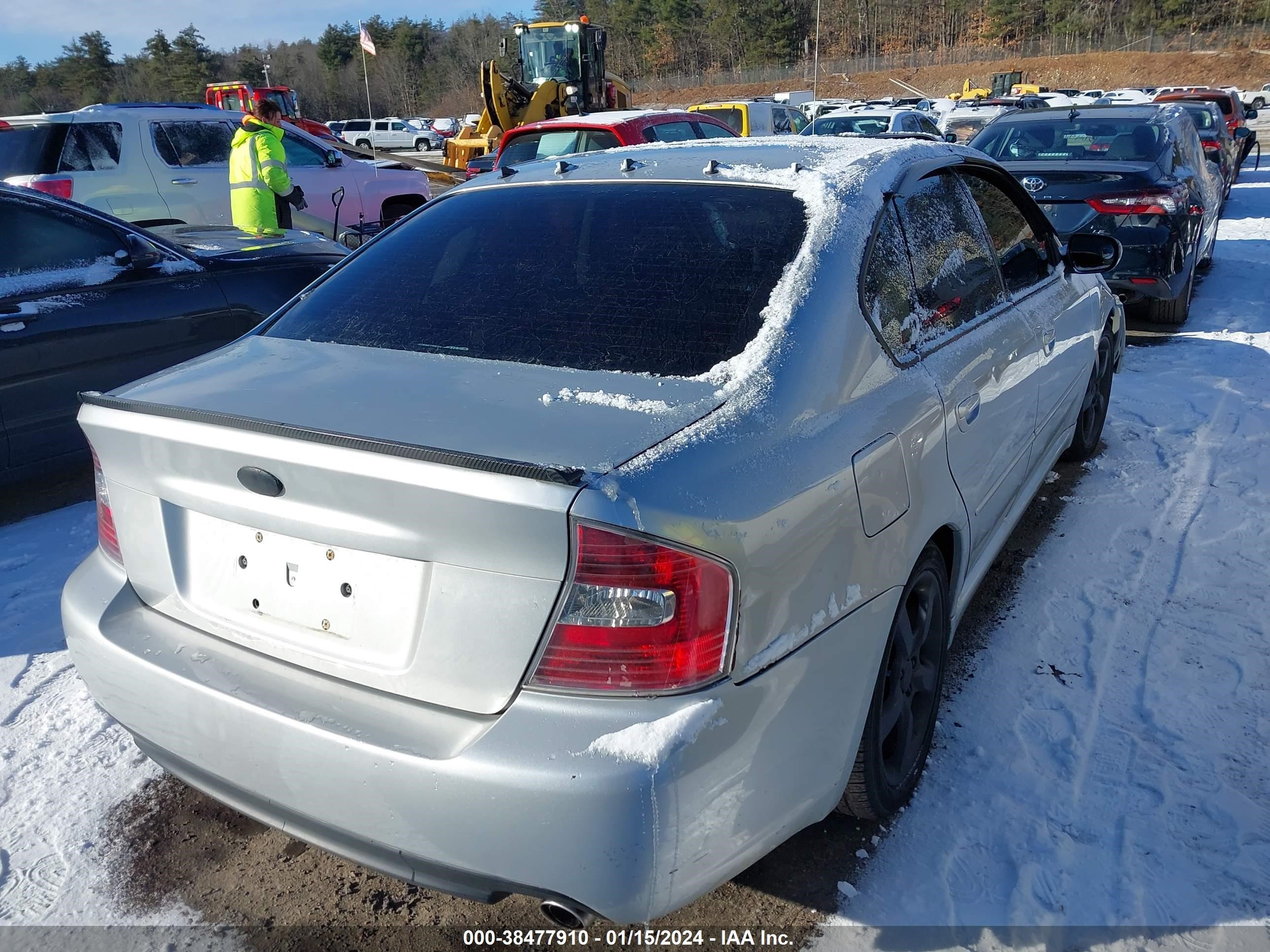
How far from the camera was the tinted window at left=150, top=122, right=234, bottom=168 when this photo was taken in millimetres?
9375

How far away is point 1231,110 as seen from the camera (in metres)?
20.9

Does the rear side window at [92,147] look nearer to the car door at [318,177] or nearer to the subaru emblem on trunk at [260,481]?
the car door at [318,177]

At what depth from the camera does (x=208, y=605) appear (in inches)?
77.4

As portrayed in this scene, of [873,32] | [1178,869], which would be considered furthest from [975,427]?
[873,32]

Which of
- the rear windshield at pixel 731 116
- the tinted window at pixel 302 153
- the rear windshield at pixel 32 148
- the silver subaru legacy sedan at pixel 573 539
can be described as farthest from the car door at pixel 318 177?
the silver subaru legacy sedan at pixel 573 539

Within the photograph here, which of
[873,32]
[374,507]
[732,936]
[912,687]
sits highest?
[873,32]

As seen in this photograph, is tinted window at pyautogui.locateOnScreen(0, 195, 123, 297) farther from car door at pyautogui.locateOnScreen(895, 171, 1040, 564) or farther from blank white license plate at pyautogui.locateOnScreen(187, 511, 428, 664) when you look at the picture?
car door at pyautogui.locateOnScreen(895, 171, 1040, 564)

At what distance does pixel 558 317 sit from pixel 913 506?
0.95 meters

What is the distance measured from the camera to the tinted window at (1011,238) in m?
3.30

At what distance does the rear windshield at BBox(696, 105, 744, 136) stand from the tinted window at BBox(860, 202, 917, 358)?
13.9 meters

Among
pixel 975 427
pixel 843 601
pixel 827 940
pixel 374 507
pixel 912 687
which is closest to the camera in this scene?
pixel 374 507

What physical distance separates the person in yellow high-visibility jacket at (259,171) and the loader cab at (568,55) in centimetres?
1284

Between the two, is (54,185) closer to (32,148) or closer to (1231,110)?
(32,148)

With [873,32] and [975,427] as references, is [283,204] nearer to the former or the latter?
[975,427]
